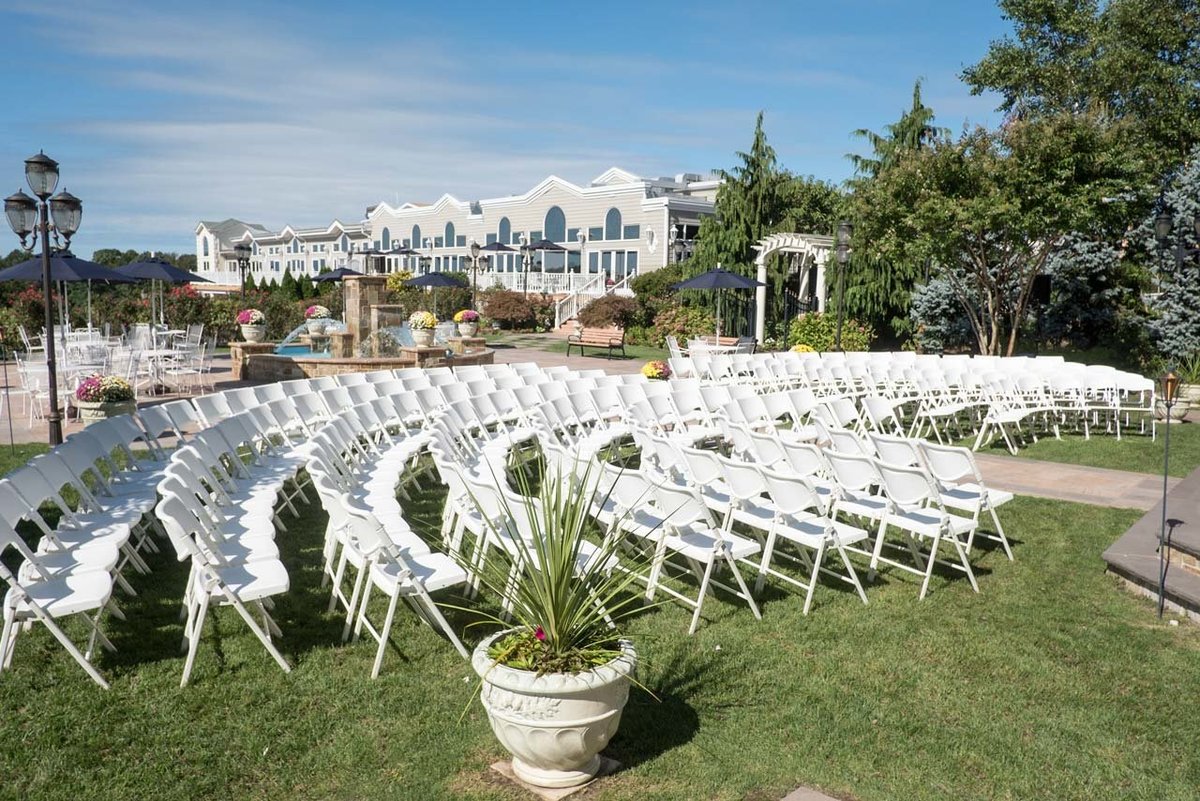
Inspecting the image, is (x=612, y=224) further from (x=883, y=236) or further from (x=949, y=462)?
(x=949, y=462)

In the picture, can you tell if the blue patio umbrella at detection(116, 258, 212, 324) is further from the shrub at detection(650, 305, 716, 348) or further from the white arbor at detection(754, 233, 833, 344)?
the white arbor at detection(754, 233, 833, 344)

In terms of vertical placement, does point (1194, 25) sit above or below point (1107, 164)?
above

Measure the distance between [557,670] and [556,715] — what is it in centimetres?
18

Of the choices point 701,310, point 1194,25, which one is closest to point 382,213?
point 701,310

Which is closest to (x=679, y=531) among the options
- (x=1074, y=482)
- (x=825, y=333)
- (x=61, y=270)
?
(x=1074, y=482)

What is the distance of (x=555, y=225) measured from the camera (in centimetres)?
4281

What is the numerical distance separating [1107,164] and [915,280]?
8190mm

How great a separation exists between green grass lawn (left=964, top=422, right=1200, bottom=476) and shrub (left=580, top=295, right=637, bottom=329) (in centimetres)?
1774

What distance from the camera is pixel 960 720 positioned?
4.17 m

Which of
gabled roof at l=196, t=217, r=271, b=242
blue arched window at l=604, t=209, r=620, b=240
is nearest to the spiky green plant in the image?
blue arched window at l=604, t=209, r=620, b=240

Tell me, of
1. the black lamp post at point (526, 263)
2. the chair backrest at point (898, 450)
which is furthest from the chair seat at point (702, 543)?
the black lamp post at point (526, 263)

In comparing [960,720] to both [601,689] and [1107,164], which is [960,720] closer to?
[601,689]

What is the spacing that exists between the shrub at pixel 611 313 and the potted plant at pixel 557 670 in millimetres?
25114

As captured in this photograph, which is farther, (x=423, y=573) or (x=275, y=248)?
(x=275, y=248)
